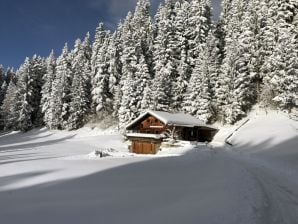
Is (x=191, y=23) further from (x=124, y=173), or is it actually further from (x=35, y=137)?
(x=124, y=173)

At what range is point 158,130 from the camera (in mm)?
46531

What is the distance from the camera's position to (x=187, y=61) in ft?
211

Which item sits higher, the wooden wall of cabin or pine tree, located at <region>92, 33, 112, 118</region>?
pine tree, located at <region>92, 33, 112, 118</region>

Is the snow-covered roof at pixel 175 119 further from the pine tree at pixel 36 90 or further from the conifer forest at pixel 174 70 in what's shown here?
the pine tree at pixel 36 90

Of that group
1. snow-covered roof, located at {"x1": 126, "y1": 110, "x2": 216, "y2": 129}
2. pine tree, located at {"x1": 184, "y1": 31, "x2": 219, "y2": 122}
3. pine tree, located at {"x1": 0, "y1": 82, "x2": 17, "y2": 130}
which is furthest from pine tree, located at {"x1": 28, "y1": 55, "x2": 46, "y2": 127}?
snow-covered roof, located at {"x1": 126, "y1": 110, "x2": 216, "y2": 129}

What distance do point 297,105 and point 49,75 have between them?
2385 inches

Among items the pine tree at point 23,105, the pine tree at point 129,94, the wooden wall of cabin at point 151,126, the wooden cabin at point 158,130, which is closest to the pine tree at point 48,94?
the pine tree at point 23,105

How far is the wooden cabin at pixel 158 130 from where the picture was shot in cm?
4378

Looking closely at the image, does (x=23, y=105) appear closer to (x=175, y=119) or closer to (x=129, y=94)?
(x=129, y=94)

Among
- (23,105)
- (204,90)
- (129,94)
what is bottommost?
(23,105)

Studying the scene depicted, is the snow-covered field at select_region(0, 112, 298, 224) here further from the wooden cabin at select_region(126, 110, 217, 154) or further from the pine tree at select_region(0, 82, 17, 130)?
the pine tree at select_region(0, 82, 17, 130)

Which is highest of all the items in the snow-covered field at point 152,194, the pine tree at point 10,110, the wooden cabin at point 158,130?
the pine tree at point 10,110

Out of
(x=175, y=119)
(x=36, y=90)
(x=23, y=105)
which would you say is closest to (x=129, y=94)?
(x=175, y=119)

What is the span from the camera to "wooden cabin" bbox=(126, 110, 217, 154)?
43781 mm
